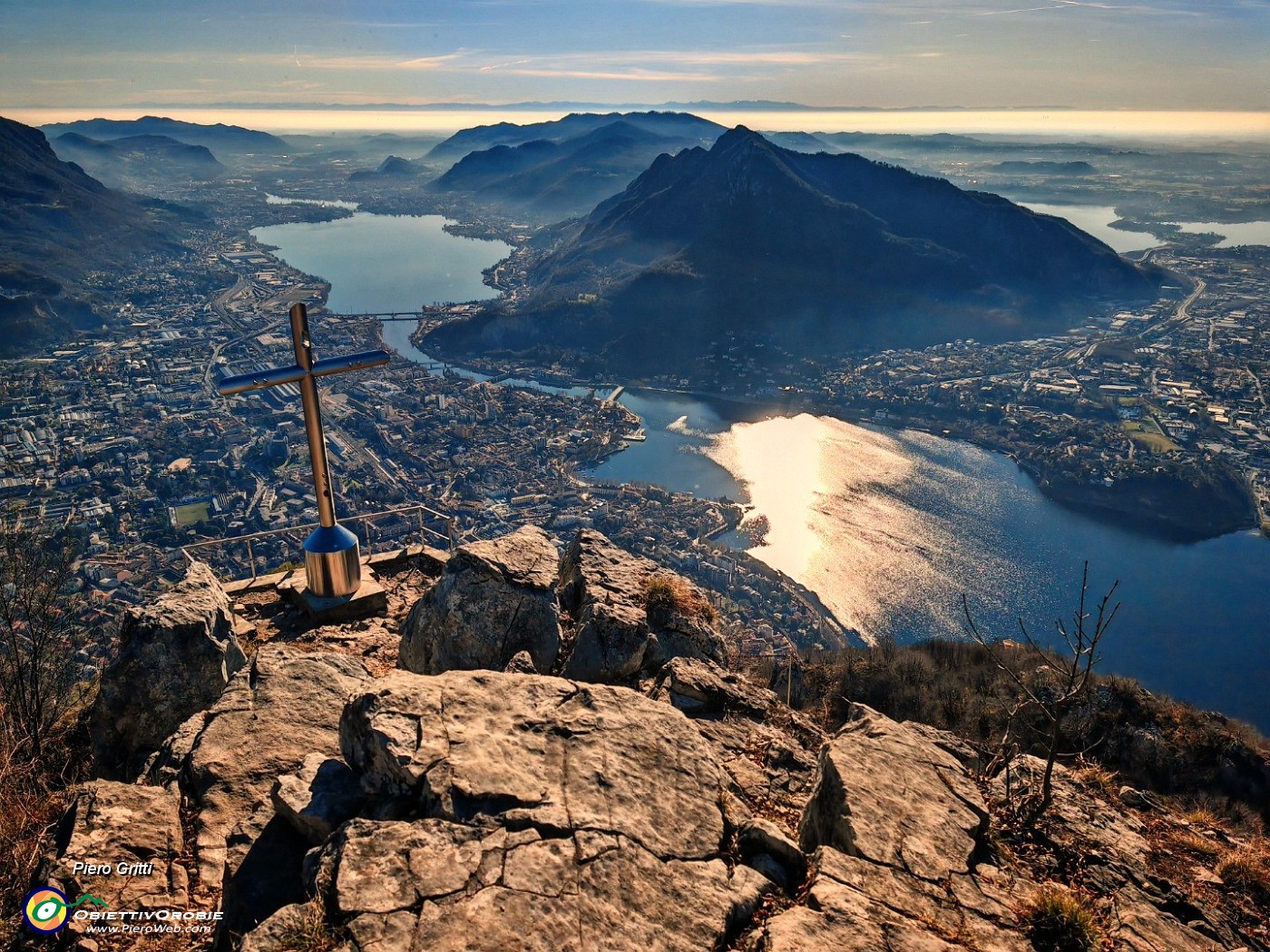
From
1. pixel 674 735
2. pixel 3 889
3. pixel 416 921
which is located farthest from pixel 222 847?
pixel 674 735

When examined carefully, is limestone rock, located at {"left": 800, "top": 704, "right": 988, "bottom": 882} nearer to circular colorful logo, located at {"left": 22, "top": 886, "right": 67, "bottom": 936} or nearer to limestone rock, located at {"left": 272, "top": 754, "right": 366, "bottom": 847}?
limestone rock, located at {"left": 272, "top": 754, "right": 366, "bottom": 847}

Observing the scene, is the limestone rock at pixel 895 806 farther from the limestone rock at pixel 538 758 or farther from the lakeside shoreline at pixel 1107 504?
the lakeside shoreline at pixel 1107 504

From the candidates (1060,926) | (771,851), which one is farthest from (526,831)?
(1060,926)

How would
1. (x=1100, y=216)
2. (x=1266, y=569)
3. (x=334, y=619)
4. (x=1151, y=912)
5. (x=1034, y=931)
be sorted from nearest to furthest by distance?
(x=1034, y=931), (x=1151, y=912), (x=334, y=619), (x=1266, y=569), (x=1100, y=216)

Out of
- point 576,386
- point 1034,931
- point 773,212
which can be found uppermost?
point 773,212

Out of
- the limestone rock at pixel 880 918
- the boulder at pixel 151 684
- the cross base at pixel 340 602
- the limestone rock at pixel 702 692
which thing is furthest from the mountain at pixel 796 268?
the limestone rock at pixel 880 918

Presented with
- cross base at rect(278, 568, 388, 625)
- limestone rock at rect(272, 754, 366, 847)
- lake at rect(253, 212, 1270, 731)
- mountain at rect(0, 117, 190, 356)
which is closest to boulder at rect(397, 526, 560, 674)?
cross base at rect(278, 568, 388, 625)

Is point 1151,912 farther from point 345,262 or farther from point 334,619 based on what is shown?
point 345,262
